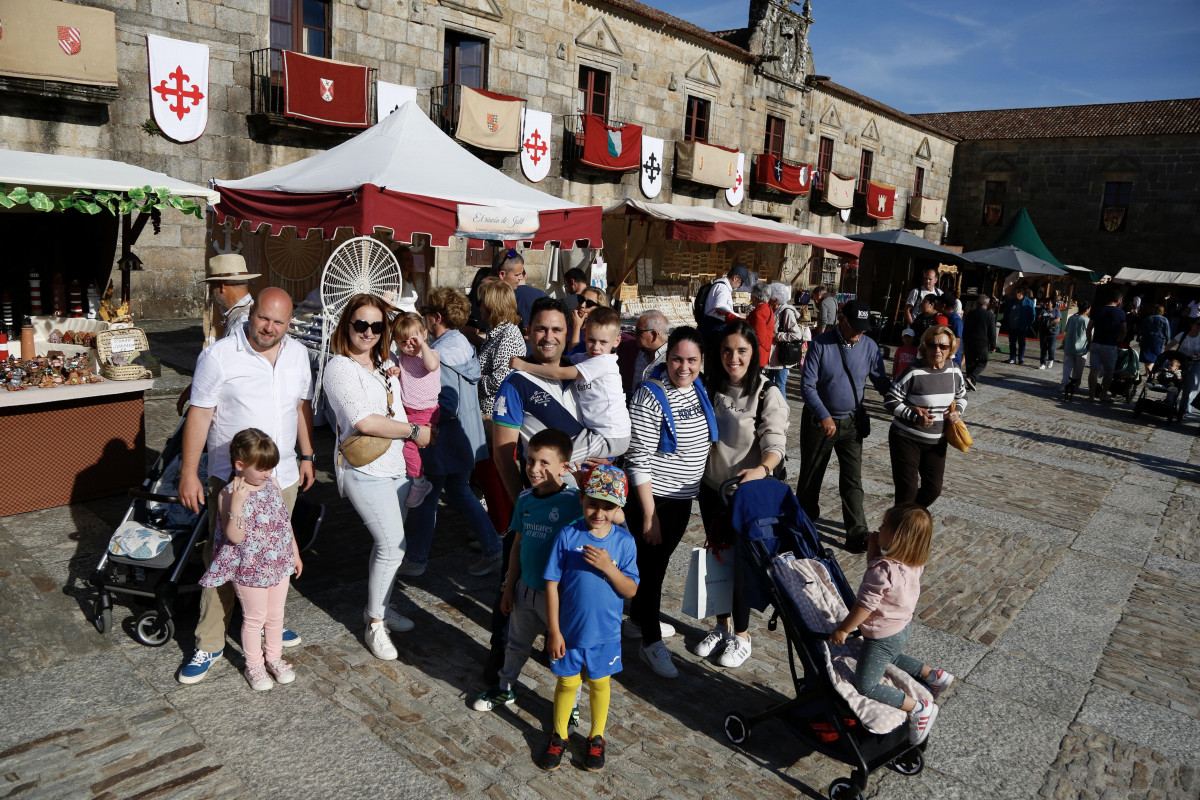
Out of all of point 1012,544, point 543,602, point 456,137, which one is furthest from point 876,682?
point 456,137

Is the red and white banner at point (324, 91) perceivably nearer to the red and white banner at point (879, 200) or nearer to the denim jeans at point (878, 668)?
the denim jeans at point (878, 668)

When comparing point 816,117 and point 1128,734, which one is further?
point 816,117

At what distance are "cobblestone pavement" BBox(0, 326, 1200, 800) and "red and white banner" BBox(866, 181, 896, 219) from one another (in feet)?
82.6

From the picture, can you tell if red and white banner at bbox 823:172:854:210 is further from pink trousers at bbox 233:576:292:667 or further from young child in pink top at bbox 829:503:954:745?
pink trousers at bbox 233:576:292:667

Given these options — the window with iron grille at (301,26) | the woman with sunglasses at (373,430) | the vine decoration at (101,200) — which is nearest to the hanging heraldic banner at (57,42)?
the window with iron grille at (301,26)

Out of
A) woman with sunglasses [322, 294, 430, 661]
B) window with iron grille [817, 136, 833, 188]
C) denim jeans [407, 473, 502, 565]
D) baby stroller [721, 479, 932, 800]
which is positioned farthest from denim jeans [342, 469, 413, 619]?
window with iron grille [817, 136, 833, 188]

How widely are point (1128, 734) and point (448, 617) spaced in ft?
11.4

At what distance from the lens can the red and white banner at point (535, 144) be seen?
57.3 feet

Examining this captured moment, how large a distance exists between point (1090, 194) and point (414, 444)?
120 ft

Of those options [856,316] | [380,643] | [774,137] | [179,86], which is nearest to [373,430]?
[380,643]

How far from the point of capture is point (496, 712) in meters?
3.58

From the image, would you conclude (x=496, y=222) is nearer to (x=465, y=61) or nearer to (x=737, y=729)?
(x=737, y=729)

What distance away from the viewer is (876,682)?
10.4ft

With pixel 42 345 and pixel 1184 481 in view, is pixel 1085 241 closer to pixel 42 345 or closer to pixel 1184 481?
pixel 1184 481
